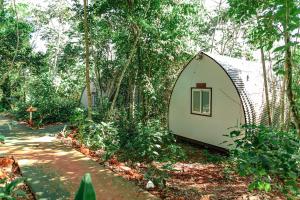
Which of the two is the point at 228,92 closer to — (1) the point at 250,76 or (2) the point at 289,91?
(1) the point at 250,76

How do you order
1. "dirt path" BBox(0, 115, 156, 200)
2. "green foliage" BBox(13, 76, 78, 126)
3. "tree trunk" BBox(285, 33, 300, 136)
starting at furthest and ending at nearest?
1. "green foliage" BBox(13, 76, 78, 126)
2. "dirt path" BBox(0, 115, 156, 200)
3. "tree trunk" BBox(285, 33, 300, 136)

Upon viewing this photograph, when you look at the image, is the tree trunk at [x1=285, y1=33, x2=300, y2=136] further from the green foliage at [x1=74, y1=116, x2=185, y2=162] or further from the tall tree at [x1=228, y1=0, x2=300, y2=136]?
the green foliage at [x1=74, y1=116, x2=185, y2=162]

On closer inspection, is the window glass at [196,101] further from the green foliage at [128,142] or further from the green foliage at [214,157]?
the green foliage at [128,142]

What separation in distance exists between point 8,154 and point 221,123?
7665mm

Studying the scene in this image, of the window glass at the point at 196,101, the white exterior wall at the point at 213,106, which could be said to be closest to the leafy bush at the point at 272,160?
the white exterior wall at the point at 213,106

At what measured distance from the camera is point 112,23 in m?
13.0

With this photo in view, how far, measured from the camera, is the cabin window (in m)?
12.5

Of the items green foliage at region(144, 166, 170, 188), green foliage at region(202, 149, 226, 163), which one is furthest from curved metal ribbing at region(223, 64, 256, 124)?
green foliage at region(144, 166, 170, 188)

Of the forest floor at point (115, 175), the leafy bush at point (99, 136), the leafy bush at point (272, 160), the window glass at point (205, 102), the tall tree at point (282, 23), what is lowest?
the forest floor at point (115, 175)

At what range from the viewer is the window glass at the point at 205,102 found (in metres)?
12.6

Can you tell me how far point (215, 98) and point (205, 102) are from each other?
73 cm

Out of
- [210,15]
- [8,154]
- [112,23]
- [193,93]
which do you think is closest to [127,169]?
[8,154]

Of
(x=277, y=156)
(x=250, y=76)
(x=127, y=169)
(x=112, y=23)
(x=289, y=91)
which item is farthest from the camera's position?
(x=112, y=23)

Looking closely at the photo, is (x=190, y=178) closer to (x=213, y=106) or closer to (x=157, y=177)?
(x=157, y=177)
